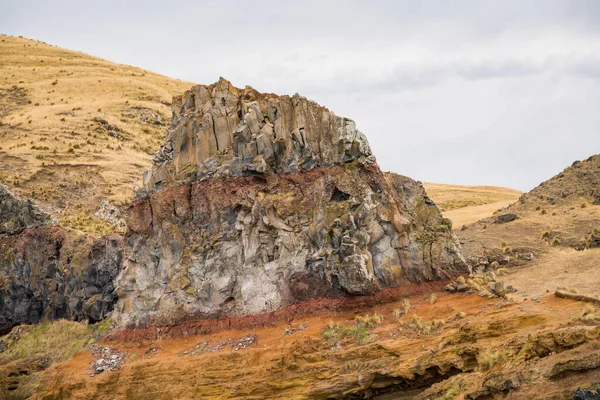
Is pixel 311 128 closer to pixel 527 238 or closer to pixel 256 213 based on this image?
pixel 256 213

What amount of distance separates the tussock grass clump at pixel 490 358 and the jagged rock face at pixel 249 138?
902 cm

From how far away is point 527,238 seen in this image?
40.1 m

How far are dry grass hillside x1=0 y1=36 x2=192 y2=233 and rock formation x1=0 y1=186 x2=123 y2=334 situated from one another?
7.29 metres

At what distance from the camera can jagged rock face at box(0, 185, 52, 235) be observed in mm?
37094

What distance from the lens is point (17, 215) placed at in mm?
37562

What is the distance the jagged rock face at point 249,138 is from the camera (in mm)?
25188

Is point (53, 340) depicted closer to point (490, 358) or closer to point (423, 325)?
point (423, 325)

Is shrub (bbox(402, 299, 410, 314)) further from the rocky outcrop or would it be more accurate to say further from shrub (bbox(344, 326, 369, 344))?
the rocky outcrop

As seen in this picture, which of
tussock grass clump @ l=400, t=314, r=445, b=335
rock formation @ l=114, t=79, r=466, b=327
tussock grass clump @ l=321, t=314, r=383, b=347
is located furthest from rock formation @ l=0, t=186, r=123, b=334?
tussock grass clump @ l=400, t=314, r=445, b=335

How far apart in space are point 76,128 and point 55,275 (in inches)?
1440

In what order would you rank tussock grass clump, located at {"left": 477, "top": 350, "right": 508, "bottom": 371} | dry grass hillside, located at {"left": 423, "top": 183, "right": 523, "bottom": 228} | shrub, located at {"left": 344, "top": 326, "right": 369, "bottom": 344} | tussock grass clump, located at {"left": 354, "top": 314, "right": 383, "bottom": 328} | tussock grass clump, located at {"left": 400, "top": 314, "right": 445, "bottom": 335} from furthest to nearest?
dry grass hillside, located at {"left": 423, "top": 183, "right": 523, "bottom": 228} → tussock grass clump, located at {"left": 354, "top": 314, "right": 383, "bottom": 328} → shrub, located at {"left": 344, "top": 326, "right": 369, "bottom": 344} → tussock grass clump, located at {"left": 400, "top": 314, "right": 445, "bottom": 335} → tussock grass clump, located at {"left": 477, "top": 350, "right": 508, "bottom": 371}

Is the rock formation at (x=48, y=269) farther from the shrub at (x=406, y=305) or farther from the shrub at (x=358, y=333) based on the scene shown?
the shrub at (x=406, y=305)

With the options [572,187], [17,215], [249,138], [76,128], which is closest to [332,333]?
[249,138]

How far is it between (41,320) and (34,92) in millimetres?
56693
